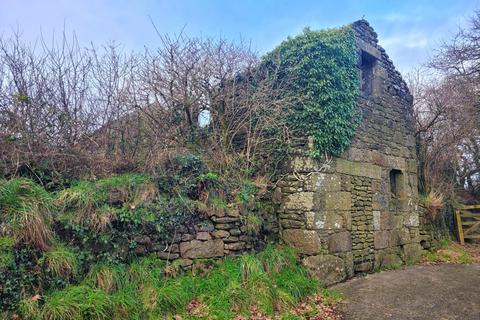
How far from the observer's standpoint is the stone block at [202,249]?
5.27 metres

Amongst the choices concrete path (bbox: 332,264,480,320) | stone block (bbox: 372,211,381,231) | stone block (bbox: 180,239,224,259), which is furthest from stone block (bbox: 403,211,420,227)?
stone block (bbox: 180,239,224,259)

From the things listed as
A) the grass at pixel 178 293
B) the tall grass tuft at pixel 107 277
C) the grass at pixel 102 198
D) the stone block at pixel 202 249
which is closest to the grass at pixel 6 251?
the grass at pixel 178 293

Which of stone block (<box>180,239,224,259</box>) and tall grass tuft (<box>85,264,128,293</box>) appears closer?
tall grass tuft (<box>85,264,128,293</box>)

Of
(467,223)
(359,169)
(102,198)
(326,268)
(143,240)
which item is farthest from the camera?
(467,223)

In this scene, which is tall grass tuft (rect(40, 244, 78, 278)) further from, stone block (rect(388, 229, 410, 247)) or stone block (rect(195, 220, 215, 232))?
stone block (rect(388, 229, 410, 247))

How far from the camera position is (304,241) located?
20.9ft

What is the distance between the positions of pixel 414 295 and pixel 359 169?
261 centimetres

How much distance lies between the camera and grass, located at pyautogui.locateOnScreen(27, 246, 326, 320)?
13.0ft

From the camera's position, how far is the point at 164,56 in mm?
7285

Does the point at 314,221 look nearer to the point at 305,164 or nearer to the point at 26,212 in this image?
the point at 305,164

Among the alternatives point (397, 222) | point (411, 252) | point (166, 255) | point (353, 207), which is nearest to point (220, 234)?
point (166, 255)

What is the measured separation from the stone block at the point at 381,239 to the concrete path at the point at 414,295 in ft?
1.86

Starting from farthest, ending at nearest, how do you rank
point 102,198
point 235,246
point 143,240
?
point 235,246 → point 143,240 → point 102,198

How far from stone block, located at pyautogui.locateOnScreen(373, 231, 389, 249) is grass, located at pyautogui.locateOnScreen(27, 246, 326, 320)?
2408 mm
